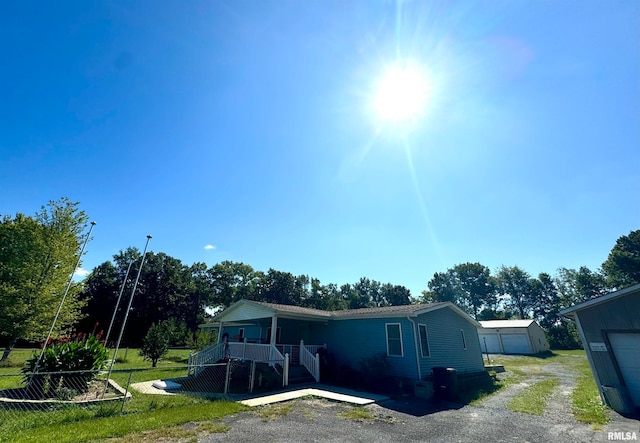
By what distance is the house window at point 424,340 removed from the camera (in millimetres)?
12578

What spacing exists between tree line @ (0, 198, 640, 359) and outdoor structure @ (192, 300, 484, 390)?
6.78 m

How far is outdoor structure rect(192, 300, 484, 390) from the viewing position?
40.3ft

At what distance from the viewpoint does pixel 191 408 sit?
7.50m

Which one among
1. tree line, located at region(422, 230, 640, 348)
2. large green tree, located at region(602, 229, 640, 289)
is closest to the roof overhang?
tree line, located at region(422, 230, 640, 348)

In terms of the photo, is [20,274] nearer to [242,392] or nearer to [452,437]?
[242,392]

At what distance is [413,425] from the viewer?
675cm

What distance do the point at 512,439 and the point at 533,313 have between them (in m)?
64.6

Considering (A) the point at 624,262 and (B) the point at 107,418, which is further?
(A) the point at 624,262

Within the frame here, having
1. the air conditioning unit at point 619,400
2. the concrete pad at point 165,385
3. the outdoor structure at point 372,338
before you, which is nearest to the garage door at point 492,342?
the outdoor structure at point 372,338

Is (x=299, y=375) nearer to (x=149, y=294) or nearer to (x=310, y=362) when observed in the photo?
(x=310, y=362)

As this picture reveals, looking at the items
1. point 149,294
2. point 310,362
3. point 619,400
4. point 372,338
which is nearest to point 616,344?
point 619,400

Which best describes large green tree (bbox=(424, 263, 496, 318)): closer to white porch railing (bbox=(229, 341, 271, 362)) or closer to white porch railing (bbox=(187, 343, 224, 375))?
white porch railing (bbox=(187, 343, 224, 375))

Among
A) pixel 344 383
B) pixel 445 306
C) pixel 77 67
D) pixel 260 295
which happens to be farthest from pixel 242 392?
pixel 260 295

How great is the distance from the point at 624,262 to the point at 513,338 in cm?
2945
